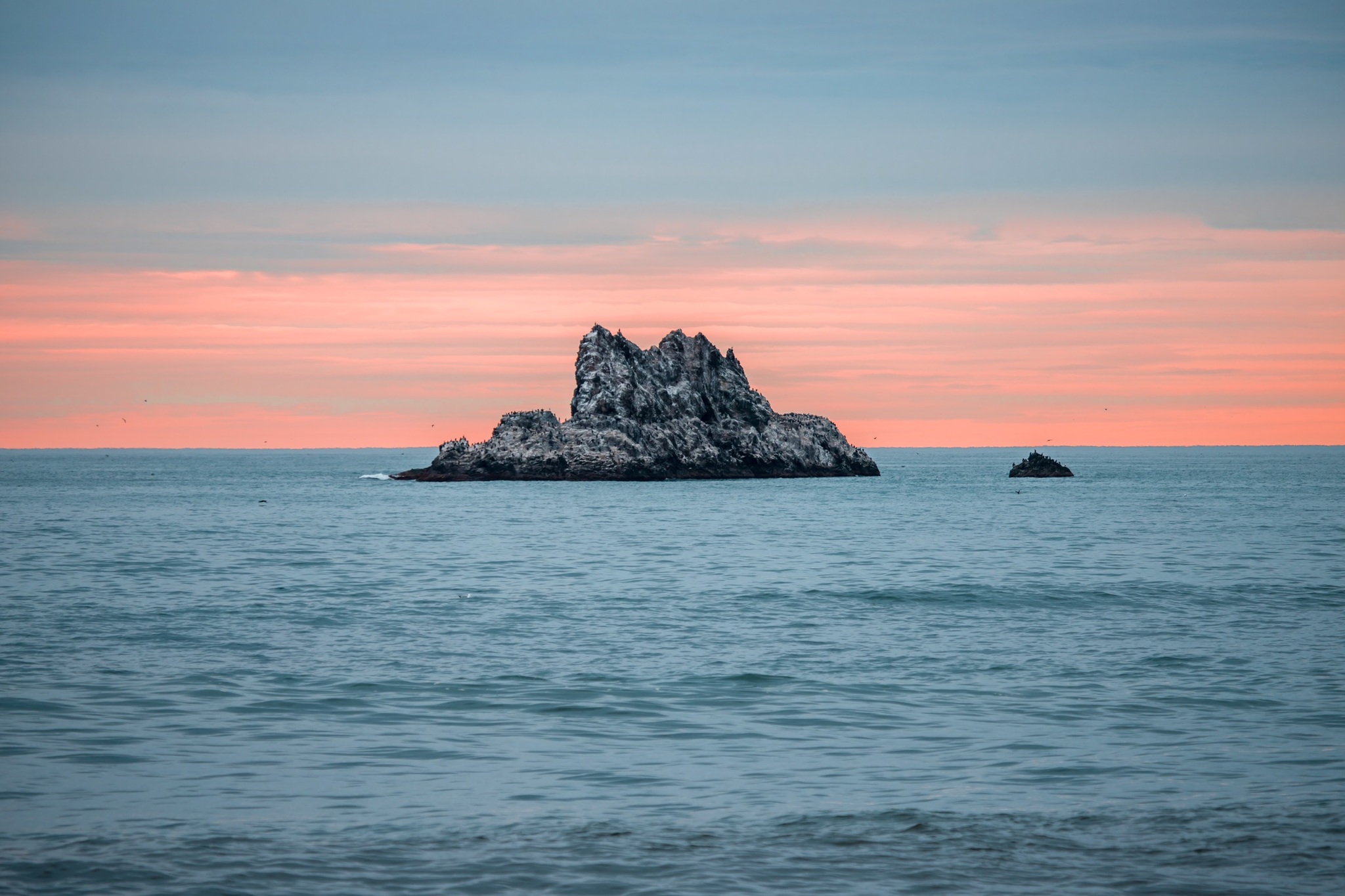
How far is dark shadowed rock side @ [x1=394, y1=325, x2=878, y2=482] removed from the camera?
16150 cm

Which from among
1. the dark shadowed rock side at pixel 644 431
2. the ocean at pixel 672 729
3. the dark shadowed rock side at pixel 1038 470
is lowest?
the ocean at pixel 672 729

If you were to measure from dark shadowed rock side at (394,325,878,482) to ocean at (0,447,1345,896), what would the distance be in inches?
4328

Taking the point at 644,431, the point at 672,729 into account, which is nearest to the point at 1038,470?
the point at 644,431

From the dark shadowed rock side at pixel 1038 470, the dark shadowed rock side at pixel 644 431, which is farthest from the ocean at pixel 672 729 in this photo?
the dark shadowed rock side at pixel 1038 470

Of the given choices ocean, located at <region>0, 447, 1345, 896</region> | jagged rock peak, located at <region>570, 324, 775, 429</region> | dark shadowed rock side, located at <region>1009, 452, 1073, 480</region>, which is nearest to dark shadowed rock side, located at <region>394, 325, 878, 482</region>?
jagged rock peak, located at <region>570, 324, 775, 429</region>

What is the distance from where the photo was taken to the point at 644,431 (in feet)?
538

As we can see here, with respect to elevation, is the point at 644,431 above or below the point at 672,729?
above

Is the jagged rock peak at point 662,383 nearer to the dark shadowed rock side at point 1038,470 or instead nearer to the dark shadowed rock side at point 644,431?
the dark shadowed rock side at point 644,431

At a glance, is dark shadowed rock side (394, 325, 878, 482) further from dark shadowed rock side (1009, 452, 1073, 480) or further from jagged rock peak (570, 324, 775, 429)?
dark shadowed rock side (1009, 452, 1073, 480)

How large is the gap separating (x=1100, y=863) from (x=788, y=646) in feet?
54.1

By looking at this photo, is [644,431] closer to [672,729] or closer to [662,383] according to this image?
[662,383]

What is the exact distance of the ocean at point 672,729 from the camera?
44.4ft

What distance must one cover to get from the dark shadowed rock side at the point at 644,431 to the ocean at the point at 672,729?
4328 inches

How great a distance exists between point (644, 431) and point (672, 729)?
14360 centimetres
